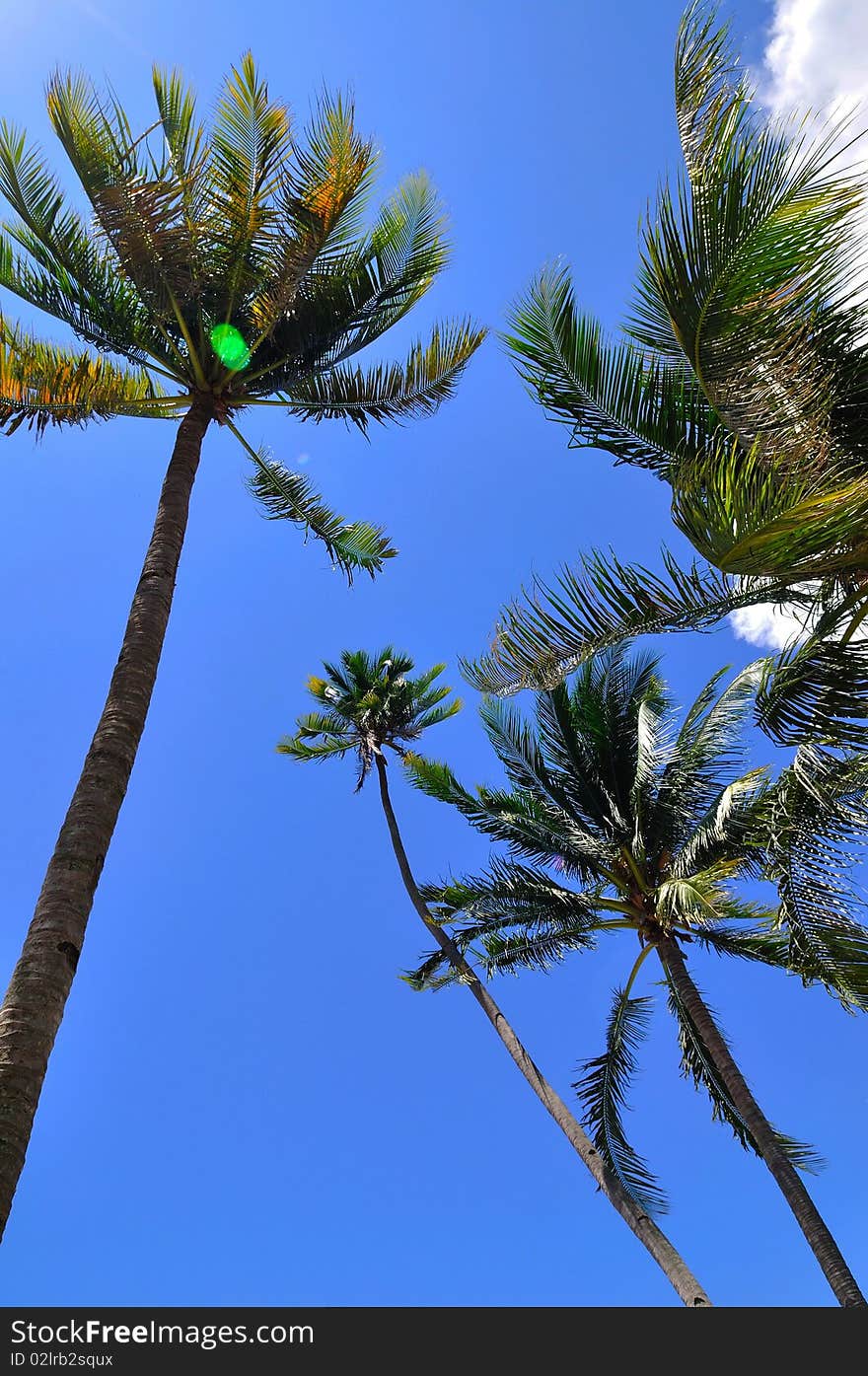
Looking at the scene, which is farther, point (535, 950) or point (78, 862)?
point (535, 950)

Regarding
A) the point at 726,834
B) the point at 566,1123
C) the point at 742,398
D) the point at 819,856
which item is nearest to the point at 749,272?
the point at 742,398

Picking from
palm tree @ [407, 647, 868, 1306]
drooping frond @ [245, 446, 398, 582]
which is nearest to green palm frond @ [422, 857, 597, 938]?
palm tree @ [407, 647, 868, 1306]

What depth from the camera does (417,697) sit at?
19.8 metres

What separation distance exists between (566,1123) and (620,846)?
4.37 metres

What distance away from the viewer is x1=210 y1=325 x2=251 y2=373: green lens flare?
25.6ft

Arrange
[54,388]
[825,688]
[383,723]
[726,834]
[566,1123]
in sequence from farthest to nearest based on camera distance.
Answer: [383,723] < [566,1123] < [726,834] < [54,388] < [825,688]

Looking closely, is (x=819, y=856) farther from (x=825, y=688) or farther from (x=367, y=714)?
(x=367, y=714)

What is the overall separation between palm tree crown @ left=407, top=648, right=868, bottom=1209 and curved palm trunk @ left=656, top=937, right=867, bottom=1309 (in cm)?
51

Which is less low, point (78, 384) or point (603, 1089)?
point (78, 384)

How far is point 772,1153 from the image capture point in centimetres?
1023
